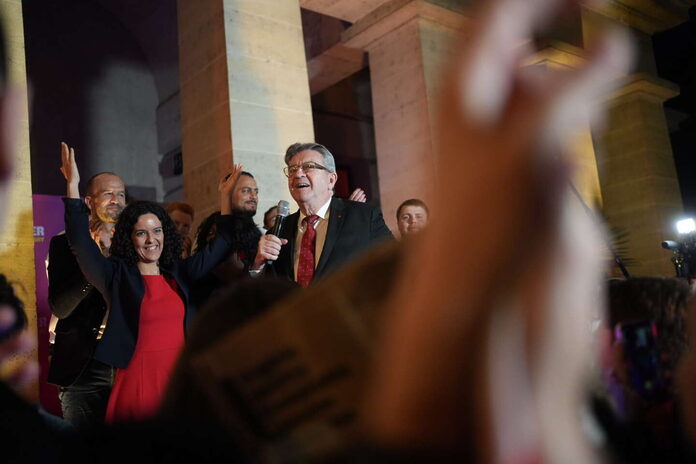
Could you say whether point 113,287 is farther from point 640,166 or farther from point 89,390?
point 640,166

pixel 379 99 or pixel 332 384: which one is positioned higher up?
pixel 379 99

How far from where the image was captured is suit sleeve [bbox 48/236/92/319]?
281 centimetres

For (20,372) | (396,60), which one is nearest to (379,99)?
(396,60)

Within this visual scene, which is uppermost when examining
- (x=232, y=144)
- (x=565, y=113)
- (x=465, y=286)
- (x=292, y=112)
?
(x=292, y=112)

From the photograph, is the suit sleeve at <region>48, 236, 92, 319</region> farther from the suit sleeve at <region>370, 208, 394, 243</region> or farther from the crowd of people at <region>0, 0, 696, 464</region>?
the crowd of people at <region>0, 0, 696, 464</region>

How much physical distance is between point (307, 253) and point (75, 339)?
1.13 meters

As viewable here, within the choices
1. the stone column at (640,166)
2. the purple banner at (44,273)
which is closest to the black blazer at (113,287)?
the purple banner at (44,273)

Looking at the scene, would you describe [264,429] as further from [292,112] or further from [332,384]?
[292,112]

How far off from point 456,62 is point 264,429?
47cm

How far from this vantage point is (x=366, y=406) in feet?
2.07

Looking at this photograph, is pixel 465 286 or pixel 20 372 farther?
pixel 20 372

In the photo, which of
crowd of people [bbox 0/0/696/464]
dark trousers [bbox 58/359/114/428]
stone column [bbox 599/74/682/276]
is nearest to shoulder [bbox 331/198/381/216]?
dark trousers [bbox 58/359/114/428]

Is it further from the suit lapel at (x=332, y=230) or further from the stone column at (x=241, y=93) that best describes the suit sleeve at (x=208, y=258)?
the stone column at (x=241, y=93)

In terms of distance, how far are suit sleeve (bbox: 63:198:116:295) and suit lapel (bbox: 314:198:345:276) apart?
0.96 metres
